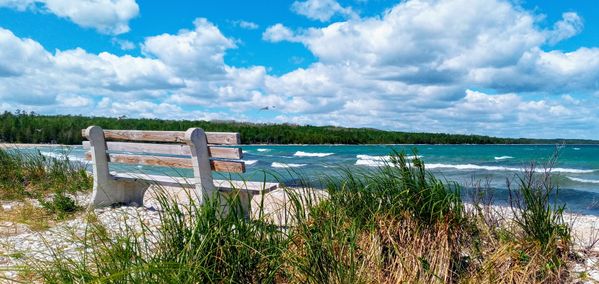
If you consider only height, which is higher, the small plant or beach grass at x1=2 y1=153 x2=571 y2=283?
beach grass at x1=2 y1=153 x2=571 y2=283

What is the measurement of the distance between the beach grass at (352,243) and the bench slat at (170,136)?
1.72 metres

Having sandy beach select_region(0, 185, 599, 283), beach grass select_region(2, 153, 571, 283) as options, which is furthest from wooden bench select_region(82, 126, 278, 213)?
beach grass select_region(2, 153, 571, 283)

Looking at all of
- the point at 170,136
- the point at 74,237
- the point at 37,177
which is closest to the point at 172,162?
the point at 170,136

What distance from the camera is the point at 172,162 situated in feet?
17.8

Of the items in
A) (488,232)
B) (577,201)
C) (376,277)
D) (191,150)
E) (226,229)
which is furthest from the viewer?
(577,201)

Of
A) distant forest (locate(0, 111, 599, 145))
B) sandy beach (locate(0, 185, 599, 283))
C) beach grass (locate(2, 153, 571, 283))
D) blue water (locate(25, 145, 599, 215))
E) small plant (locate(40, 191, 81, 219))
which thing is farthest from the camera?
distant forest (locate(0, 111, 599, 145))

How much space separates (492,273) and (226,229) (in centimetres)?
180

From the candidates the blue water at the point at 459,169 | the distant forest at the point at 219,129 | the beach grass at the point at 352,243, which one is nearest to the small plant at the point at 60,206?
the blue water at the point at 459,169

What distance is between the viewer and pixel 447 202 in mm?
3213

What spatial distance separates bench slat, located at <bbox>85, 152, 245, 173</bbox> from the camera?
506 centimetres

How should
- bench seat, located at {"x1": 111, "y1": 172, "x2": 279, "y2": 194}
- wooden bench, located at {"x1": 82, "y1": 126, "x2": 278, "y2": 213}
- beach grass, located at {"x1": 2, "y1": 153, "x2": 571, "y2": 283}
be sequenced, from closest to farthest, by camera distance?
1. beach grass, located at {"x1": 2, "y1": 153, "x2": 571, "y2": 283}
2. bench seat, located at {"x1": 111, "y1": 172, "x2": 279, "y2": 194}
3. wooden bench, located at {"x1": 82, "y1": 126, "x2": 278, "y2": 213}

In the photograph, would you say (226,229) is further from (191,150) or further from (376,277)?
(191,150)

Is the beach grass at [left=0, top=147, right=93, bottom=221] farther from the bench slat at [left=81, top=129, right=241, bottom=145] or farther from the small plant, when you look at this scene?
the bench slat at [left=81, top=129, right=241, bottom=145]

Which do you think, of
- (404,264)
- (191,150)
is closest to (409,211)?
(404,264)
